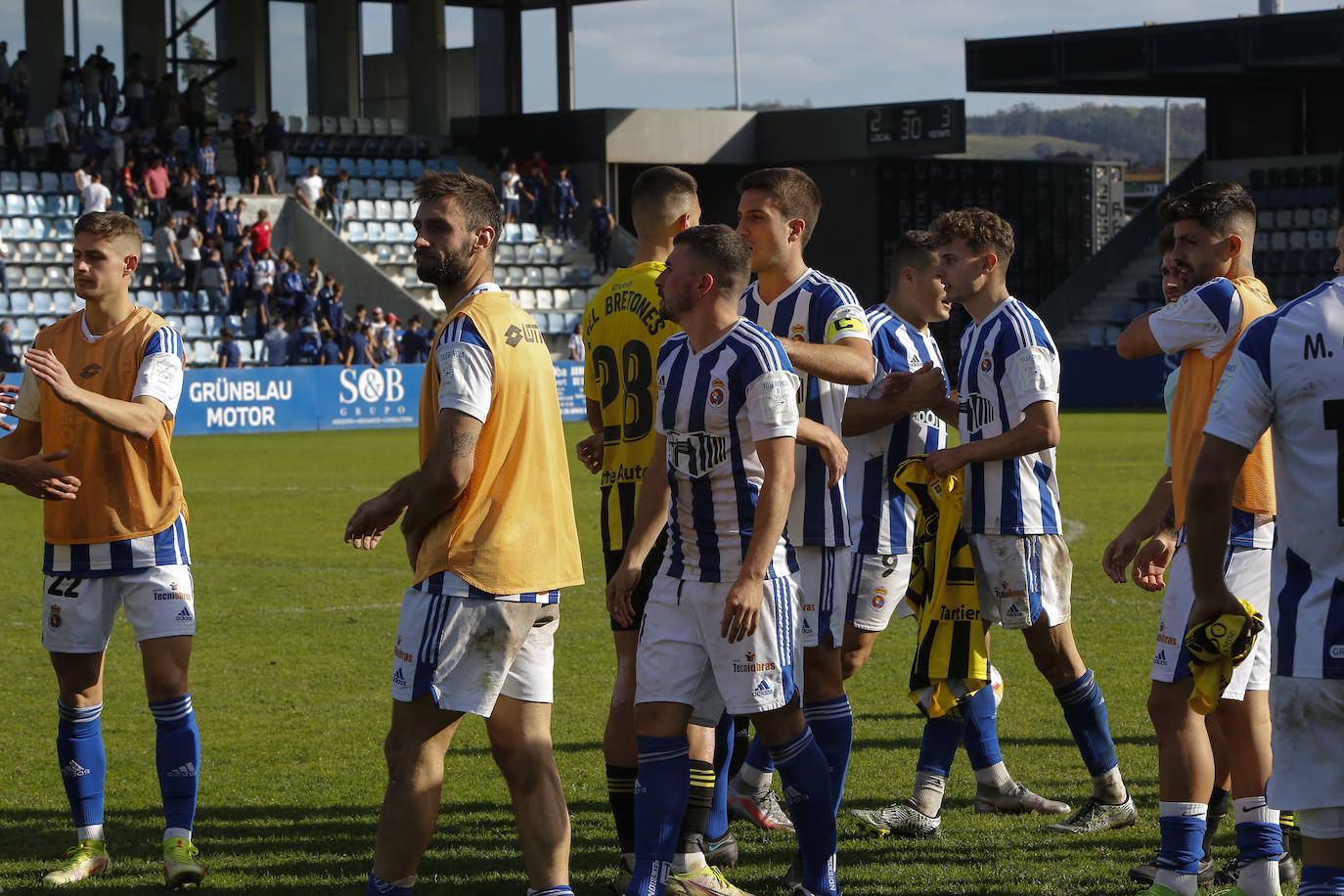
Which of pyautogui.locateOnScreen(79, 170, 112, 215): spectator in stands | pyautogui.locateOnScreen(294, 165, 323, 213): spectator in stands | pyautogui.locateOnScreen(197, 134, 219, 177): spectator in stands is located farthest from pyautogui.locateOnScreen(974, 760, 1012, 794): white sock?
pyautogui.locateOnScreen(294, 165, 323, 213): spectator in stands

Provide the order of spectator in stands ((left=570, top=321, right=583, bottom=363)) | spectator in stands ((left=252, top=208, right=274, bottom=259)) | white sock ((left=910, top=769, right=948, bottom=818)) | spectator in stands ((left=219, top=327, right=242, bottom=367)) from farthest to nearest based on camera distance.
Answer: spectator in stands ((left=570, top=321, right=583, bottom=363)), spectator in stands ((left=252, top=208, right=274, bottom=259)), spectator in stands ((left=219, top=327, right=242, bottom=367)), white sock ((left=910, top=769, right=948, bottom=818))

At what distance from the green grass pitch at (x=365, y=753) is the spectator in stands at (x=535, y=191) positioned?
88.1ft

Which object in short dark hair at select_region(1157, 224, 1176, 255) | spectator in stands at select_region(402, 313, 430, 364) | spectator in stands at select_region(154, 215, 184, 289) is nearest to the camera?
short dark hair at select_region(1157, 224, 1176, 255)

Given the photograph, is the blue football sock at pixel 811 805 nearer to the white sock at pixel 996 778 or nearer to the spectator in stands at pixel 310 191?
the white sock at pixel 996 778

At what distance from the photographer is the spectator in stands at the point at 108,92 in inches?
1366

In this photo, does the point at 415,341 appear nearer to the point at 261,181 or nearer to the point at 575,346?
the point at 575,346

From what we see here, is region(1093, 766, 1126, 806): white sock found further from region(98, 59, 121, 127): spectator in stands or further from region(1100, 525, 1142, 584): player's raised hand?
region(98, 59, 121, 127): spectator in stands

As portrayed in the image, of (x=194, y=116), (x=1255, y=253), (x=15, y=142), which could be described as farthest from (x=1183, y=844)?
(x=1255, y=253)

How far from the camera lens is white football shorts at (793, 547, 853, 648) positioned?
4984 millimetres

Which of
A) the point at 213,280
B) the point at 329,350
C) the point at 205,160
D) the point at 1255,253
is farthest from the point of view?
the point at 1255,253

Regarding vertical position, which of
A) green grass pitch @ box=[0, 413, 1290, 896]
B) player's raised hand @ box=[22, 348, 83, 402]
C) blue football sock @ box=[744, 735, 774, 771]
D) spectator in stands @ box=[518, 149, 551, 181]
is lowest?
green grass pitch @ box=[0, 413, 1290, 896]

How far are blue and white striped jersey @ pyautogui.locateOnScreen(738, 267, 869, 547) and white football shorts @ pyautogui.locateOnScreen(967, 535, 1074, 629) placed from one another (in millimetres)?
746

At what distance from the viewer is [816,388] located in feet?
16.8

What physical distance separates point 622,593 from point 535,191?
116 feet
